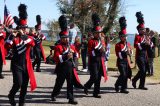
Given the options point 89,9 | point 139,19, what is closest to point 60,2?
point 89,9

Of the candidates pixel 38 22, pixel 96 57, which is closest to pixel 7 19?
pixel 38 22

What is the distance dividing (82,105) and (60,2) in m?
33.1

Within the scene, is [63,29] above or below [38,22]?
below

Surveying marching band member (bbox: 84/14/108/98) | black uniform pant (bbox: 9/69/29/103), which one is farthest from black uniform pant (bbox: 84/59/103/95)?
black uniform pant (bbox: 9/69/29/103)

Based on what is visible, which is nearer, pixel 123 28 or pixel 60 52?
pixel 60 52

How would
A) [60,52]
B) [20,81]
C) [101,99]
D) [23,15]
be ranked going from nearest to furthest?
[20,81] < [23,15] < [60,52] < [101,99]

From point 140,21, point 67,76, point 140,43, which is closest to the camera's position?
point 67,76

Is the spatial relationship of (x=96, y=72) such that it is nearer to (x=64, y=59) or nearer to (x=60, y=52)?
(x=64, y=59)

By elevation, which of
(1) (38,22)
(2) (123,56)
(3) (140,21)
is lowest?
(2) (123,56)

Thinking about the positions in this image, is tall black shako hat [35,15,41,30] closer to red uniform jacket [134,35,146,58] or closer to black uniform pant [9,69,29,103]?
red uniform jacket [134,35,146,58]

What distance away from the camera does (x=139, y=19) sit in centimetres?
1321

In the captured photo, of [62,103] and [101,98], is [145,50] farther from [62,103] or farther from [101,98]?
[62,103]

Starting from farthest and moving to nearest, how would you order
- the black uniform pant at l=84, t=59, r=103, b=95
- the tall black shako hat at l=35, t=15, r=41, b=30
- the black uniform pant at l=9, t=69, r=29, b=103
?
the tall black shako hat at l=35, t=15, r=41, b=30 → the black uniform pant at l=84, t=59, r=103, b=95 → the black uniform pant at l=9, t=69, r=29, b=103

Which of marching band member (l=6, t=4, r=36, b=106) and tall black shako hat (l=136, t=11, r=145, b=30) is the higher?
tall black shako hat (l=136, t=11, r=145, b=30)
